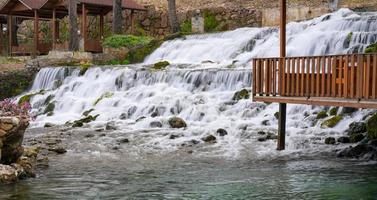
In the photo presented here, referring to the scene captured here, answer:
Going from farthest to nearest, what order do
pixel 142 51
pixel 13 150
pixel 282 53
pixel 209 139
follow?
pixel 142 51 < pixel 209 139 < pixel 282 53 < pixel 13 150

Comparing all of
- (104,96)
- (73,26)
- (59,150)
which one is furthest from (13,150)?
(73,26)

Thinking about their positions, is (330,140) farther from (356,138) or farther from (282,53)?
(282,53)

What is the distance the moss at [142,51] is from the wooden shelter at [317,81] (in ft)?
56.3

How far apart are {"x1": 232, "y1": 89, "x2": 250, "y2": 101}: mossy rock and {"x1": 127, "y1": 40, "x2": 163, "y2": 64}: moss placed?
469 inches

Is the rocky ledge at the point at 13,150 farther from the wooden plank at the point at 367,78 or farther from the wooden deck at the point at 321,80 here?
the wooden plank at the point at 367,78

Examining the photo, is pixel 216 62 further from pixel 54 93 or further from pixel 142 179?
pixel 142 179

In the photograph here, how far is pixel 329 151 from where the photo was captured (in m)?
14.5

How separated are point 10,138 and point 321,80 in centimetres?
650

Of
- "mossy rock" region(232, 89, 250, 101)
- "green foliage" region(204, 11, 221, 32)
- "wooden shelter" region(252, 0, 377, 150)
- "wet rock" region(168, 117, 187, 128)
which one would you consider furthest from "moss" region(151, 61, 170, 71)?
"wooden shelter" region(252, 0, 377, 150)

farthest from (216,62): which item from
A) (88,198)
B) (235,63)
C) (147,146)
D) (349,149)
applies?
(88,198)

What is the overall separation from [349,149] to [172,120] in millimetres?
6524

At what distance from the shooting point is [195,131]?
58.5 feet

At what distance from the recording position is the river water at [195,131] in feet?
35.4

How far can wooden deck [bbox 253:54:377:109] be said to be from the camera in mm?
12133
